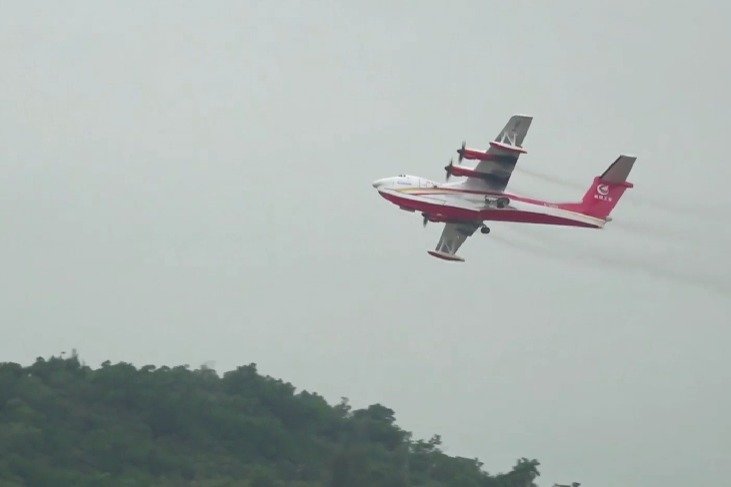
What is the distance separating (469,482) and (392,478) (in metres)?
10.3

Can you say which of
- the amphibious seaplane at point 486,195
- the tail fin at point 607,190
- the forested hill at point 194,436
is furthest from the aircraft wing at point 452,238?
the forested hill at point 194,436

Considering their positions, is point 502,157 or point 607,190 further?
point 607,190

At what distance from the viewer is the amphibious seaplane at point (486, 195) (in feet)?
187

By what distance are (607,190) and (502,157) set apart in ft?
16.7

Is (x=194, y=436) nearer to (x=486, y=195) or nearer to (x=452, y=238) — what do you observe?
(x=452, y=238)

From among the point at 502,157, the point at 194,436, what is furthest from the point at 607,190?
the point at 194,436

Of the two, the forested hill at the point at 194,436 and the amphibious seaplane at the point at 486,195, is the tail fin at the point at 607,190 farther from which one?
the forested hill at the point at 194,436

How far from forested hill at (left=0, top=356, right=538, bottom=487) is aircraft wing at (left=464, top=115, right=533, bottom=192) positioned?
14.2 metres

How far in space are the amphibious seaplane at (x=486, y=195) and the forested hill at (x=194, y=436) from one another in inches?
505

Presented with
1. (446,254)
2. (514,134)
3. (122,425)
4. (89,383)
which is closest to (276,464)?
(122,425)

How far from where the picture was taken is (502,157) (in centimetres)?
5753

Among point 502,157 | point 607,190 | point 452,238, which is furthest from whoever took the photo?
point 452,238

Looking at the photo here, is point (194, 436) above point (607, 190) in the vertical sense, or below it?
below

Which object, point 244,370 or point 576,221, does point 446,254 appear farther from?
point 244,370
